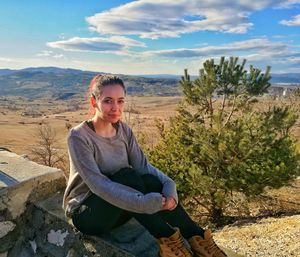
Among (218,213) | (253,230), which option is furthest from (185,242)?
(218,213)

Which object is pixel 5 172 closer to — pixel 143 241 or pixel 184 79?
pixel 143 241

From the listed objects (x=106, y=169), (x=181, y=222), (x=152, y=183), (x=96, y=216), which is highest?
(x=106, y=169)

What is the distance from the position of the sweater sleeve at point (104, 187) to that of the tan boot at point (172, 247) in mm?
201

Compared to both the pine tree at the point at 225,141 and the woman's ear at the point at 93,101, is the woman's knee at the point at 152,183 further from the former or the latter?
the pine tree at the point at 225,141

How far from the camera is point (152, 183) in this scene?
9.53 ft

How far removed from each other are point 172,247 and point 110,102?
1100mm

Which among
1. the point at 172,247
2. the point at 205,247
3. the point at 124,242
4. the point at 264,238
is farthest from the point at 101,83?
the point at 264,238

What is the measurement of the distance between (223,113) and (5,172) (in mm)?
8466

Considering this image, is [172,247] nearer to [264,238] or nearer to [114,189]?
[114,189]

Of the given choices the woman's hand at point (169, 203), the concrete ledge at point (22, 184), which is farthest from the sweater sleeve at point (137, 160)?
the concrete ledge at point (22, 184)

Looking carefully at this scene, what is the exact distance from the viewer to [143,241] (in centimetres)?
265

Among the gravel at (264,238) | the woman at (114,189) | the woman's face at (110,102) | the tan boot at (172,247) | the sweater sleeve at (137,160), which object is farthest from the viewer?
the gravel at (264,238)

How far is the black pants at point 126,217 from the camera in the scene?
256cm

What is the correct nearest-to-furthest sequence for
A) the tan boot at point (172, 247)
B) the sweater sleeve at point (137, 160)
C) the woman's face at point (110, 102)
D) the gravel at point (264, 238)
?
the tan boot at point (172, 247)
the woman's face at point (110, 102)
the sweater sleeve at point (137, 160)
the gravel at point (264, 238)
